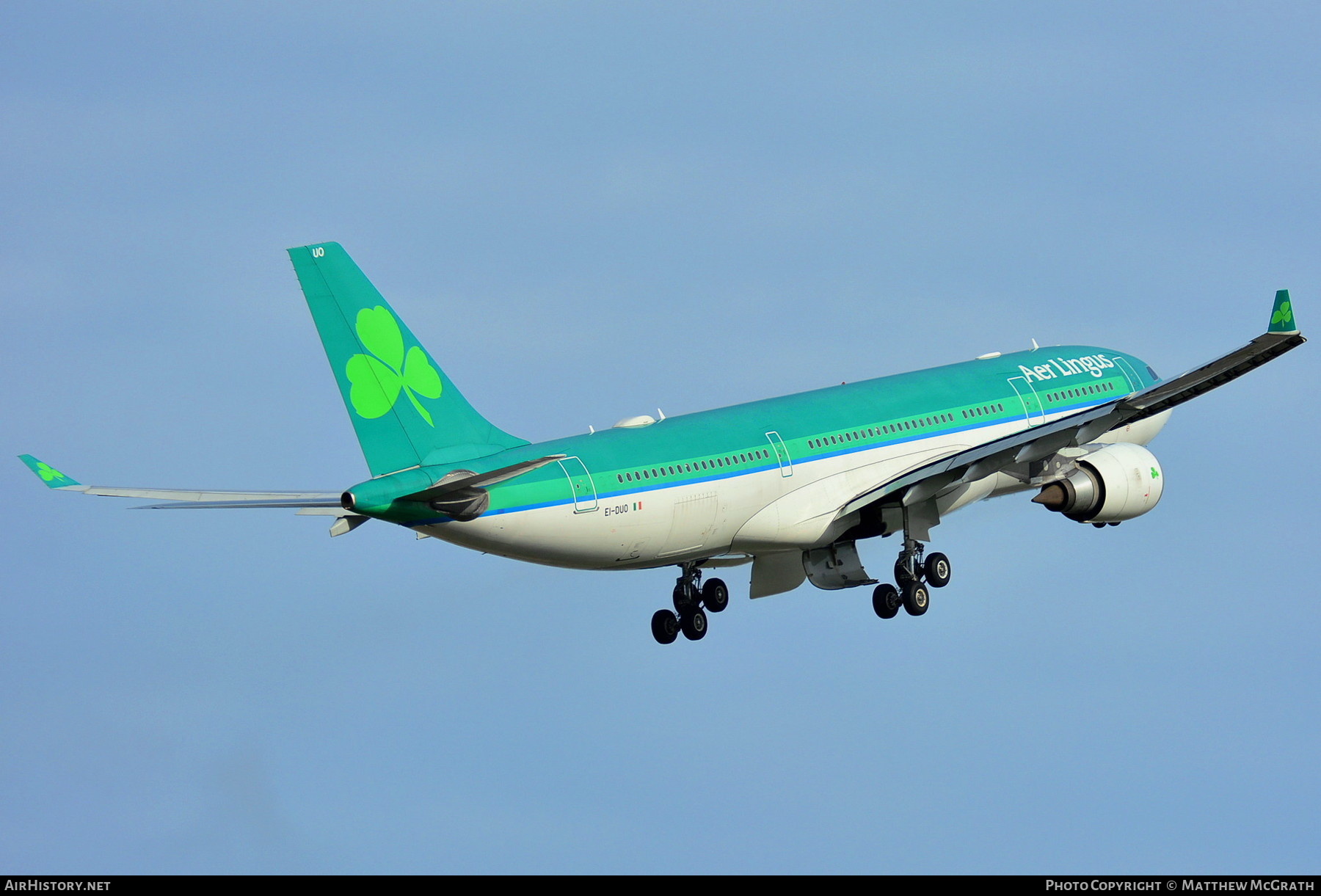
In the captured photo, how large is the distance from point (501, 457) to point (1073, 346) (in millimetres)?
21935

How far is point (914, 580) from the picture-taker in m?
51.2

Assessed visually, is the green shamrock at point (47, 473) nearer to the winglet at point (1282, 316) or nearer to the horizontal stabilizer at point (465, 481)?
the horizontal stabilizer at point (465, 481)

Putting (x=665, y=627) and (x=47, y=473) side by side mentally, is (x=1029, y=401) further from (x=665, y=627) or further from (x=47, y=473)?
(x=47, y=473)

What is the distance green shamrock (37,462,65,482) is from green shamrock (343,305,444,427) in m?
6.95

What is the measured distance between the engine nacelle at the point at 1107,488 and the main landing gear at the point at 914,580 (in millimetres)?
3603

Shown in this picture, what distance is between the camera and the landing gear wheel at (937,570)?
168ft

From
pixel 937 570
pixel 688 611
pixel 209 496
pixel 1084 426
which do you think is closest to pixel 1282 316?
pixel 1084 426

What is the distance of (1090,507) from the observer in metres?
52.7

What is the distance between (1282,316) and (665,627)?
17.2 metres

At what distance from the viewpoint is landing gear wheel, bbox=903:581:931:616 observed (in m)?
51.2

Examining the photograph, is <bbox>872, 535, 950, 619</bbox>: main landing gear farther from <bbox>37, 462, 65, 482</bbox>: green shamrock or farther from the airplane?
<bbox>37, 462, 65, 482</bbox>: green shamrock

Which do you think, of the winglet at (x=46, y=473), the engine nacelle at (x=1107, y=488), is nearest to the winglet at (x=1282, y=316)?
the engine nacelle at (x=1107, y=488)

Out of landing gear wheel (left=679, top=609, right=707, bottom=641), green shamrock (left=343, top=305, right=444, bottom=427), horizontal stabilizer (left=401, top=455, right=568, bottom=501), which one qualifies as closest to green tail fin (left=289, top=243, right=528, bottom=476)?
green shamrock (left=343, top=305, right=444, bottom=427)

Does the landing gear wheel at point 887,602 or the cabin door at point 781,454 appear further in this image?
the landing gear wheel at point 887,602
